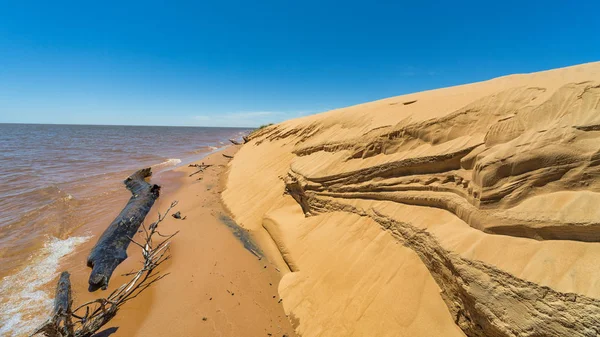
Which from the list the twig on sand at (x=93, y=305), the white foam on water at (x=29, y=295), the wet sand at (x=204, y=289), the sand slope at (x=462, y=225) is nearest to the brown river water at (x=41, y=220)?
the white foam on water at (x=29, y=295)

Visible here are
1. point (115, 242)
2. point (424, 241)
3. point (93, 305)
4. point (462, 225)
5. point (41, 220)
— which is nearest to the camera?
point (462, 225)

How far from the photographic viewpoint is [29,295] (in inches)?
181

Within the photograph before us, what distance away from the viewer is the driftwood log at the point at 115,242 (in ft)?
16.4

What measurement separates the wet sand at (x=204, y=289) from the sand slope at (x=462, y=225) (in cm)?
48

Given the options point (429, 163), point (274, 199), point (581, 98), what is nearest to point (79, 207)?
point (274, 199)

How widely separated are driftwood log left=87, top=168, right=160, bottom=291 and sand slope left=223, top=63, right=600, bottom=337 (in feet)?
11.4

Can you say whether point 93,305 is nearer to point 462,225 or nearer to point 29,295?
point 29,295

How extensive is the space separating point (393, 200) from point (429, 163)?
859 millimetres

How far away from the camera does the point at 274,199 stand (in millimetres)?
7605

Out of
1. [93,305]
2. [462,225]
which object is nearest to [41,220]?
[93,305]

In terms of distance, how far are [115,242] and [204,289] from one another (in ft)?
10.8

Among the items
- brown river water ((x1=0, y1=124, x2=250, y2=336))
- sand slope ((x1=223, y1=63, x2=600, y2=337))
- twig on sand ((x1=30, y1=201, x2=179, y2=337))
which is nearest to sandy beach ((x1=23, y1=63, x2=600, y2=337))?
sand slope ((x1=223, y1=63, x2=600, y2=337))

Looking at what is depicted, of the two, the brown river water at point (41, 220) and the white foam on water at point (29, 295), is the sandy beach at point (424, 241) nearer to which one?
the white foam on water at point (29, 295)

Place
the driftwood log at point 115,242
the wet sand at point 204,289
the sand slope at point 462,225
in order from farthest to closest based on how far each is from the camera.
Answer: the driftwood log at point 115,242
the wet sand at point 204,289
the sand slope at point 462,225
